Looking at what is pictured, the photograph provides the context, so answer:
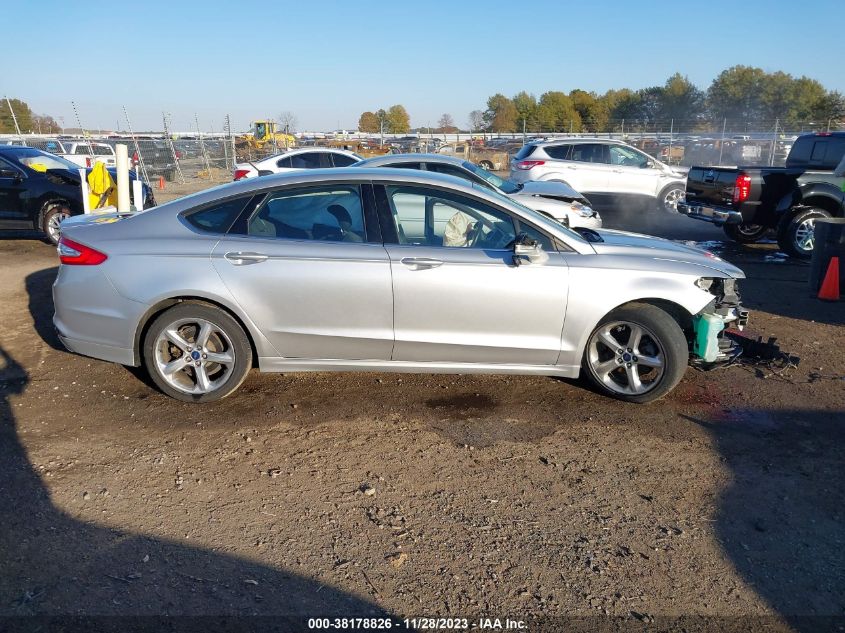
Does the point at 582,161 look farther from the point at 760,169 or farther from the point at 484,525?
the point at 484,525

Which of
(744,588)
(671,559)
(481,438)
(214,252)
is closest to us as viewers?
(744,588)

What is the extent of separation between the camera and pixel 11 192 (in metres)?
11.0

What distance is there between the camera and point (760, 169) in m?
10.9

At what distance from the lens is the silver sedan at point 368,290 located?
4664mm

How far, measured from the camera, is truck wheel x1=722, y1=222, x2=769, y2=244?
11.9 metres

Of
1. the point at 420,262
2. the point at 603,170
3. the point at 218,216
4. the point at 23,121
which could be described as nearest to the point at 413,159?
the point at 218,216

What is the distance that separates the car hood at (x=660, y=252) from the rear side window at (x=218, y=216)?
100 inches

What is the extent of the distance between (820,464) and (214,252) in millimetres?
4059

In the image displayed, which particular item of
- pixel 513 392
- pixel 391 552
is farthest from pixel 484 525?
pixel 513 392

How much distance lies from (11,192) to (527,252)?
32.1 ft

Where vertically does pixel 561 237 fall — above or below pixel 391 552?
above

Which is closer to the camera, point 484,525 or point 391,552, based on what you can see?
point 391,552

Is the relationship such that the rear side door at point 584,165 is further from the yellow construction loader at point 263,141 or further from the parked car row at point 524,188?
the yellow construction loader at point 263,141

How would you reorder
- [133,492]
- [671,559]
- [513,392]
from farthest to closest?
1. [513,392]
2. [133,492]
3. [671,559]
